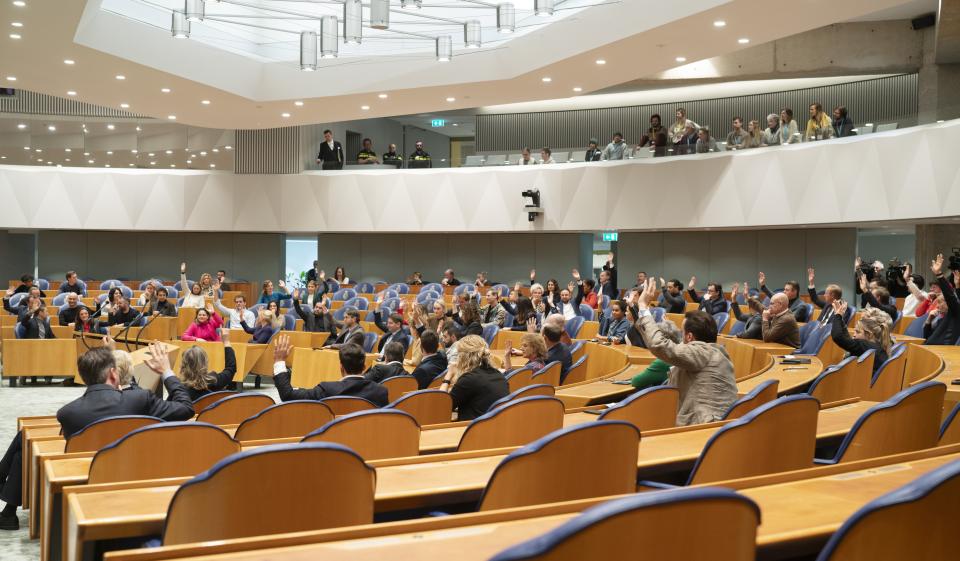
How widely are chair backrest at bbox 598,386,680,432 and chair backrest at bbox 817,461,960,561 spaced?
242 cm

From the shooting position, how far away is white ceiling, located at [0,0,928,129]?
36.6 feet

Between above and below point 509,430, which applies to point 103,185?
above

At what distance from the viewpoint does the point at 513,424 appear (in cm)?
381

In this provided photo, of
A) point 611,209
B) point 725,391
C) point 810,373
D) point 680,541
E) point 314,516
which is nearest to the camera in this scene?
point 680,541

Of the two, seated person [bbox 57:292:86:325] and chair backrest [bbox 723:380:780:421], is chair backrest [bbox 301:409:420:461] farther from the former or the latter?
seated person [bbox 57:292:86:325]

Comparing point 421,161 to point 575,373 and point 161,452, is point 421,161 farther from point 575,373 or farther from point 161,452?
point 161,452

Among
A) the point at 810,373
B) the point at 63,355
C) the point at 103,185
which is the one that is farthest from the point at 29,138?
the point at 810,373

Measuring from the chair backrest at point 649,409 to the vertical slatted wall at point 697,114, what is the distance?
49.5 feet

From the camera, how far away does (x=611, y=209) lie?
1927 cm

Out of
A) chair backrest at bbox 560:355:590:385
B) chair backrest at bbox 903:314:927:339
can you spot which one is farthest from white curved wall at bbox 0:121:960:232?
chair backrest at bbox 560:355:590:385

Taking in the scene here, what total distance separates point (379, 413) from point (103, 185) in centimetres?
2105

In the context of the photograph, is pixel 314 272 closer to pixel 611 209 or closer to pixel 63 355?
pixel 611 209

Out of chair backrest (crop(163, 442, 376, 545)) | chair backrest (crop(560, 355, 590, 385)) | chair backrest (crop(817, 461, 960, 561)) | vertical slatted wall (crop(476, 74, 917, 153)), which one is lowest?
chair backrest (crop(560, 355, 590, 385))

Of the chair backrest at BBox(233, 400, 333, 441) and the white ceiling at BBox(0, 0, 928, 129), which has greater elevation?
the white ceiling at BBox(0, 0, 928, 129)
